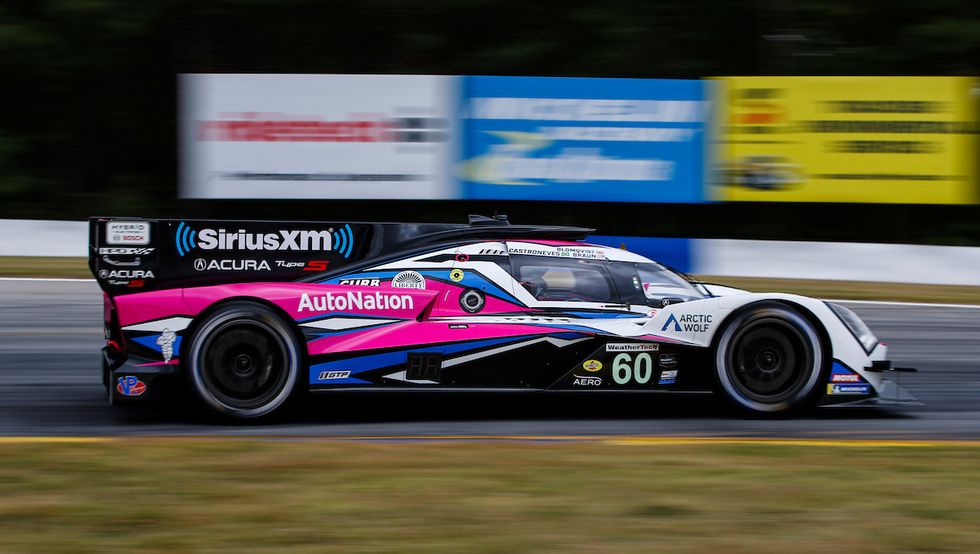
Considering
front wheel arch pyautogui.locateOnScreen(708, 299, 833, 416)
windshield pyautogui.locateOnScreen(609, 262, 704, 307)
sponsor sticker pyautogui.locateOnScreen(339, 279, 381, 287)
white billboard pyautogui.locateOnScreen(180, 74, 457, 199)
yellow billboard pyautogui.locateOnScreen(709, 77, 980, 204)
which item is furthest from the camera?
white billboard pyautogui.locateOnScreen(180, 74, 457, 199)

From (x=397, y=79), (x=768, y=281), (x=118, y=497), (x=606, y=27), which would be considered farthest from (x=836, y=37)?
(x=118, y=497)

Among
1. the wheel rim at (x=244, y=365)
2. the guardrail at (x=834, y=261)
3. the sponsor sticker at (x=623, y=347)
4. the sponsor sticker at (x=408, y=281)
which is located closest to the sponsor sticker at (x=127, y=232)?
the wheel rim at (x=244, y=365)

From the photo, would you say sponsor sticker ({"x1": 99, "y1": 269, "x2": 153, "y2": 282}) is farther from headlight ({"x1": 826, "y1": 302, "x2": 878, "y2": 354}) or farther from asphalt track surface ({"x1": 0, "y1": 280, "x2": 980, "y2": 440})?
headlight ({"x1": 826, "y1": 302, "x2": 878, "y2": 354})

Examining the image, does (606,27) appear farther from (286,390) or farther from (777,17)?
(286,390)

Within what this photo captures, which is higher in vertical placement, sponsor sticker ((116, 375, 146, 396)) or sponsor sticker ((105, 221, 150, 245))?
sponsor sticker ((105, 221, 150, 245))

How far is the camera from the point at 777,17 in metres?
19.5

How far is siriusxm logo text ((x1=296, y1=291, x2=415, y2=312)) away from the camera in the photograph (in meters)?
6.25

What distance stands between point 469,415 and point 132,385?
1991mm

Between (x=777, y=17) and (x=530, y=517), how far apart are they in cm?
1691

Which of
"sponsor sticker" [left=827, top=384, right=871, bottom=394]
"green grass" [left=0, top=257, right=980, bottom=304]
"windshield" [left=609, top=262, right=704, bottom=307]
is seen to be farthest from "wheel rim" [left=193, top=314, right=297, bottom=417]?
"green grass" [left=0, top=257, right=980, bottom=304]

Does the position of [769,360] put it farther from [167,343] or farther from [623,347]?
[167,343]

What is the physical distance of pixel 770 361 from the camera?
655cm

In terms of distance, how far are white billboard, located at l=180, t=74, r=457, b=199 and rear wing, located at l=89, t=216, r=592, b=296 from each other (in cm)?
946

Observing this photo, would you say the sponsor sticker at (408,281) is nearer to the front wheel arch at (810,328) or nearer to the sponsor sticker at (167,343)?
the sponsor sticker at (167,343)
